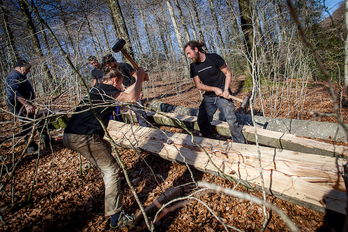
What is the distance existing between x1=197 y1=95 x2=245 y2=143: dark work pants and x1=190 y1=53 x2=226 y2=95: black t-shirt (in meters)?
0.17

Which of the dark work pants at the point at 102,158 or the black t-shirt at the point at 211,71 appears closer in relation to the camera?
→ the dark work pants at the point at 102,158

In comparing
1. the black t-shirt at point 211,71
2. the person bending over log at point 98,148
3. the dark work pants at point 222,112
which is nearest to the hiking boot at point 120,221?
the person bending over log at point 98,148

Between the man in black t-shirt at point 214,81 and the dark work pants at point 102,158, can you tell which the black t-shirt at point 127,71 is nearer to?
the man in black t-shirt at point 214,81

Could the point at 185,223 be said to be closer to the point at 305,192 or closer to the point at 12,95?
the point at 305,192

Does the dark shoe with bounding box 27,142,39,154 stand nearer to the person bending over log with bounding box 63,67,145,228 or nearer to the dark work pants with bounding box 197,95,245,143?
the person bending over log with bounding box 63,67,145,228

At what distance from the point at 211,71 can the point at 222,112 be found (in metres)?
0.69

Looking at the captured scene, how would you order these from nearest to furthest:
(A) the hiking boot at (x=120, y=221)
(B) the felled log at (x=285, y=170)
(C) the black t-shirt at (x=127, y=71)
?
1. (B) the felled log at (x=285, y=170)
2. (A) the hiking boot at (x=120, y=221)
3. (C) the black t-shirt at (x=127, y=71)

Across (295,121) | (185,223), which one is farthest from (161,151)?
(295,121)

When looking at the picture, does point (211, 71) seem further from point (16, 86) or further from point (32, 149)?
point (32, 149)

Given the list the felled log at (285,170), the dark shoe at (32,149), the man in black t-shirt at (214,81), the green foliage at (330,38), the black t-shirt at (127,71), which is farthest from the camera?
the black t-shirt at (127,71)

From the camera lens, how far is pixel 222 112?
2.85m

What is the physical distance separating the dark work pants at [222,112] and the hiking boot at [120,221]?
1756 mm

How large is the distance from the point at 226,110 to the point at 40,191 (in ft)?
10.3

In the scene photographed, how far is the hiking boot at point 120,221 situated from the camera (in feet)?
6.29
